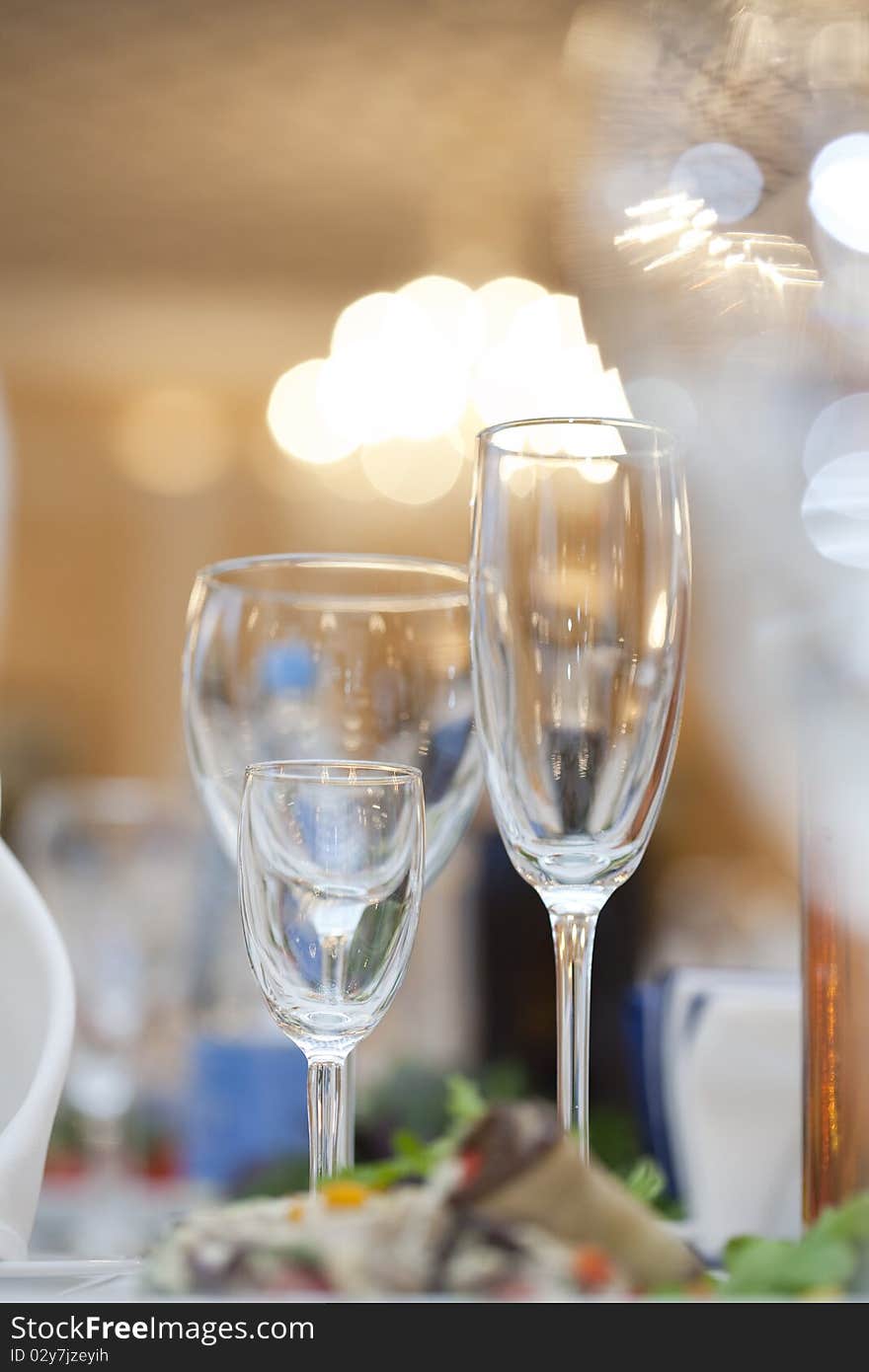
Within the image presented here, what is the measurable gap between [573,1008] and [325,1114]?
0.06 meters

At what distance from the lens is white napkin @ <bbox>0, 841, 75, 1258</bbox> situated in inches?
14.7

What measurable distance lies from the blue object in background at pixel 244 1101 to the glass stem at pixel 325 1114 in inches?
26.7

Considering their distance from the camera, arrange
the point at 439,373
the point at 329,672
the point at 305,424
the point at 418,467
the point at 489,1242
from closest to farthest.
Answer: the point at 489,1242 < the point at 329,672 < the point at 439,373 < the point at 418,467 < the point at 305,424

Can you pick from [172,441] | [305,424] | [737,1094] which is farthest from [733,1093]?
[172,441]

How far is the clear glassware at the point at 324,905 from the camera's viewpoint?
35cm

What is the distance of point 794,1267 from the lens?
0.26 m

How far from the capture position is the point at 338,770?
0.36 m

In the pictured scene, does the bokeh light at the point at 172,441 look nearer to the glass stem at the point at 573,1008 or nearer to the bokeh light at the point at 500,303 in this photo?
the bokeh light at the point at 500,303

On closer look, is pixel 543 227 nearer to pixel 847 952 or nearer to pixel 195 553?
pixel 195 553

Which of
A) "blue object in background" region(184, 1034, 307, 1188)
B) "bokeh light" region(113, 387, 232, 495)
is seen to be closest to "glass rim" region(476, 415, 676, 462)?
"blue object in background" region(184, 1034, 307, 1188)

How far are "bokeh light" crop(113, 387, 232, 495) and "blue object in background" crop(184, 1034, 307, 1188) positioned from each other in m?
4.09

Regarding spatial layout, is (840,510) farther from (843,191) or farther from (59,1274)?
(59,1274)

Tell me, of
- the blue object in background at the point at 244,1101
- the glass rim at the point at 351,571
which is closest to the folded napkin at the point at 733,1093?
the glass rim at the point at 351,571
